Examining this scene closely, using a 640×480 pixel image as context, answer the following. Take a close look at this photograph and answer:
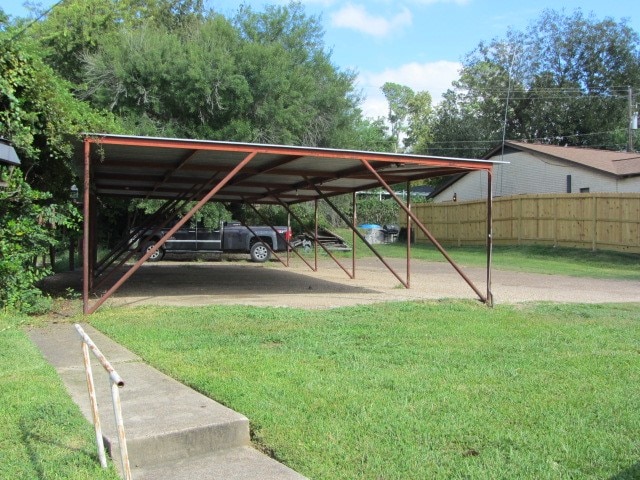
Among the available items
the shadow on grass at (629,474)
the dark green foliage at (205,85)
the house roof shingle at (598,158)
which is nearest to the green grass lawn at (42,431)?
the shadow on grass at (629,474)

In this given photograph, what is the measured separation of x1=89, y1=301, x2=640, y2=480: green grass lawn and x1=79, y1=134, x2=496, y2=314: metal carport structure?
2.58m

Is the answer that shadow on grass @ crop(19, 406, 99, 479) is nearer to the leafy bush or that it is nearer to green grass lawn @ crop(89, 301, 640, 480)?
green grass lawn @ crop(89, 301, 640, 480)

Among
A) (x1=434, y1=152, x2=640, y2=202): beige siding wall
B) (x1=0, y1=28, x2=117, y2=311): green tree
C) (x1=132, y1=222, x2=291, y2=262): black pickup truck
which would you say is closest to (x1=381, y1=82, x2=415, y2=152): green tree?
(x1=434, y1=152, x2=640, y2=202): beige siding wall

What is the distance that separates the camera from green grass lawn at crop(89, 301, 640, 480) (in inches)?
166

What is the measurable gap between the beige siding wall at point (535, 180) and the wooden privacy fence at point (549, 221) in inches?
106

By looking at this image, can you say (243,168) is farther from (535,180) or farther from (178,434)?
(535,180)

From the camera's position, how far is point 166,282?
53.6 ft

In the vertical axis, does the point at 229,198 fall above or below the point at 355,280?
above

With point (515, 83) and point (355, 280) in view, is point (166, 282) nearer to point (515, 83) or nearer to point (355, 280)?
point (355, 280)

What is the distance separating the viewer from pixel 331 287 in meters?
15.4

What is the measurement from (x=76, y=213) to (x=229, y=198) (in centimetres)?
949

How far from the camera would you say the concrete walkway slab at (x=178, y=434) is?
4.27 m

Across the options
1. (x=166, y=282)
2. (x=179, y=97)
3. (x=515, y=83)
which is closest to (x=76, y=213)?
(x=166, y=282)

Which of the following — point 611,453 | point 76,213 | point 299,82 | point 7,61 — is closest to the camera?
point 611,453
